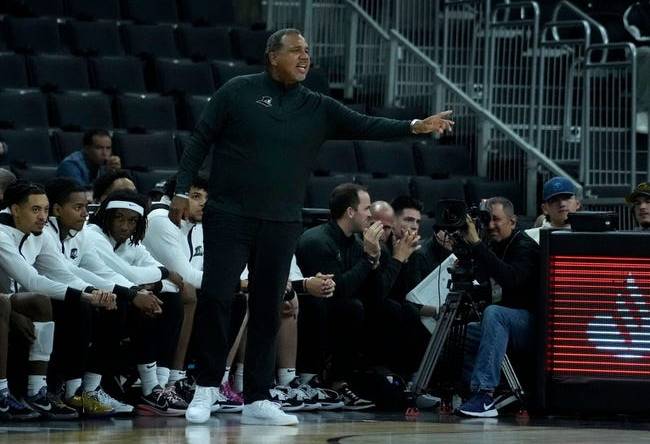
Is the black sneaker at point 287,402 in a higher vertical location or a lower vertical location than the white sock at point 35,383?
lower

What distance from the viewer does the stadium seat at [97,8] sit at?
13.3 meters

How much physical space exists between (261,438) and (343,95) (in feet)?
24.7

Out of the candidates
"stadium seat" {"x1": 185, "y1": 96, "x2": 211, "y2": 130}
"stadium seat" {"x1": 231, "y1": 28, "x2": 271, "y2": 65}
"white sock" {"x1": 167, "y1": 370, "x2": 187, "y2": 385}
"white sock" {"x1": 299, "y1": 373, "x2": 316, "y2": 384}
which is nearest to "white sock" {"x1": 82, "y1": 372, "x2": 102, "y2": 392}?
"white sock" {"x1": 167, "y1": 370, "x2": 187, "y2": 385}

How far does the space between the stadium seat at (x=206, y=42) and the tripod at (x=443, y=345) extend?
5.26 meters

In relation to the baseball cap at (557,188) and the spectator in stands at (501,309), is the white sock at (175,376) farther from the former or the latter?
the baseball cap at (557,188)

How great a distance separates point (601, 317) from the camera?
8.04 m

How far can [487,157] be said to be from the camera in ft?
42.7

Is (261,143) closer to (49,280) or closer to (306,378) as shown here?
(49,280)

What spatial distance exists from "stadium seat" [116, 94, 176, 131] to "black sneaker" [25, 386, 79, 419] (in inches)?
183

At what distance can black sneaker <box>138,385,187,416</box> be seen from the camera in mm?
7801

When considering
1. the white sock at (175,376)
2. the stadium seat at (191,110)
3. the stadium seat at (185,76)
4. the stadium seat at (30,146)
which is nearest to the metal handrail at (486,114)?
the stadium seat at (185,76)

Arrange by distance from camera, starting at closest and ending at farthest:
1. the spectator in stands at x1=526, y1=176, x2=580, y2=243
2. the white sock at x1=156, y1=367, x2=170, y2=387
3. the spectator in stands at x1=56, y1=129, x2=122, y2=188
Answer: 1. the white sock at x1=156, y1=367, x2=170, y2=387
2. the spectator in stands at x1=526, y1=176, x2=580, y2=243
3. the spectator in stands at x1=56, y1=129, x2=122, y2=188

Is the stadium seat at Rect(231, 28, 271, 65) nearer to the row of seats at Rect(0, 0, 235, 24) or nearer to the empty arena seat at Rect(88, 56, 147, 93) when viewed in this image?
the row of seats at Rect(0, 0, 235, 24)

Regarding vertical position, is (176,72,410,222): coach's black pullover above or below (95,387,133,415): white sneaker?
above
